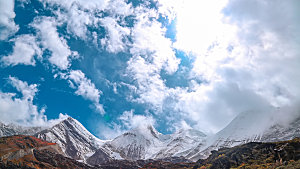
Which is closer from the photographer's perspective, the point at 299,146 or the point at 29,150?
the point at 299,146

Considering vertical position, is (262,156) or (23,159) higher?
(23,159)

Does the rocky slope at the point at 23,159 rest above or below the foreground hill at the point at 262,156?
above

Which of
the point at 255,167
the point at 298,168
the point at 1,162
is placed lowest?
the point at 298,168

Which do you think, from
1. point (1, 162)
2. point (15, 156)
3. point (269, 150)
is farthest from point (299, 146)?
point (15, 156)

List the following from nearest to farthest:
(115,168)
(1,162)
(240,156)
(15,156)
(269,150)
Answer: (269,150)
(240,156)
(1,162)
(15,156)
(115,168)

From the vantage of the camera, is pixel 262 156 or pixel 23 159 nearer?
pixel 262 156

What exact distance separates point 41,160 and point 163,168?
85439mm

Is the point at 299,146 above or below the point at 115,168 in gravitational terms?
below

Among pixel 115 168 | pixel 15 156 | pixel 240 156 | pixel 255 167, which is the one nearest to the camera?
pixel 255 167

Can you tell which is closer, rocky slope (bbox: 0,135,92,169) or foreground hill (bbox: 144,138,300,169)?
foreground hill (bbox: 144,138,300,169)

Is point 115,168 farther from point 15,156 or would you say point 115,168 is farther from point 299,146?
point 299,146

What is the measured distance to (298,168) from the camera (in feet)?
132

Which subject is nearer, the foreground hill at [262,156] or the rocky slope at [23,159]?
the foreground hill at [262,156]

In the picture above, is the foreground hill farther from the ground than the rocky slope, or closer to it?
closer to it
